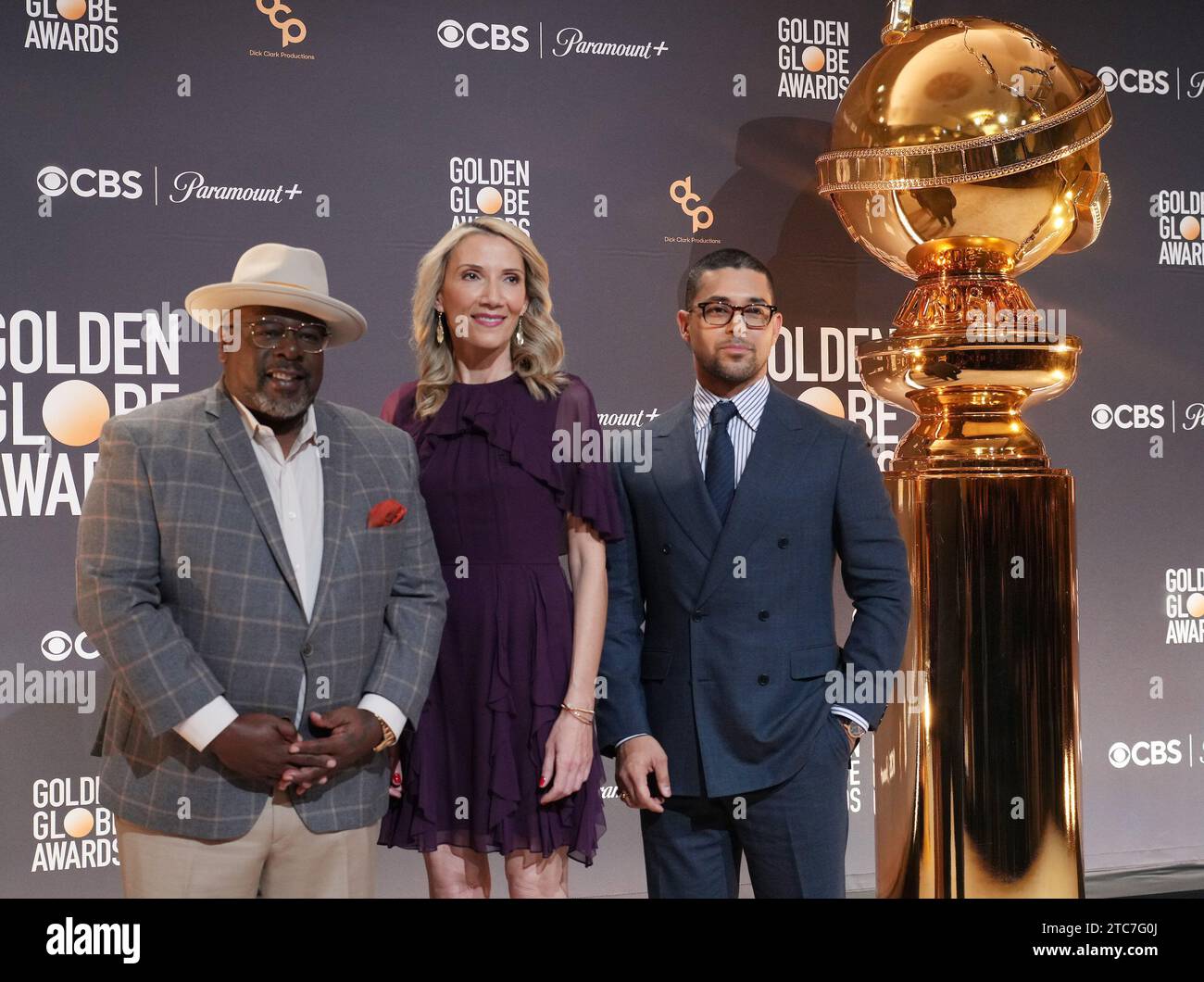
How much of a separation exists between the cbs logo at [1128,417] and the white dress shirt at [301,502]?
282 centimetres

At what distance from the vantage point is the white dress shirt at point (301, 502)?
7.44 ft

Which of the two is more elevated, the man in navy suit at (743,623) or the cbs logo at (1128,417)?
the cbs logo at (1128,417)

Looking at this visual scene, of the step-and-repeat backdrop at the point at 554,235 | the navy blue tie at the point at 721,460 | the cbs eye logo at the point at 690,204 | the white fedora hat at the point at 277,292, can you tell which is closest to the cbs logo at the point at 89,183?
the step-and-repeat backdrop at the point at 554,235

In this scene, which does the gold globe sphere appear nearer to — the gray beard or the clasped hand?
the gray beard

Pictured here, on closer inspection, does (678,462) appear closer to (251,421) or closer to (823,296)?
(251,421)

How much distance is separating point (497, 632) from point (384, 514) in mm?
350

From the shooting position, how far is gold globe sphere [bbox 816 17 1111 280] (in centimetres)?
278

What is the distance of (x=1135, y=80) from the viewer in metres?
4.07

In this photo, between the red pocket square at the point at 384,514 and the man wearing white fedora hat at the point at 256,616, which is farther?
the red pocket square at the point at 384,514

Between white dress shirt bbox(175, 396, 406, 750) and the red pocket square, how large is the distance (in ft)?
0.32

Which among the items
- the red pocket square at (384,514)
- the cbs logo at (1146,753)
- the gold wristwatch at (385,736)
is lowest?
the cbs logo at (1146,753)

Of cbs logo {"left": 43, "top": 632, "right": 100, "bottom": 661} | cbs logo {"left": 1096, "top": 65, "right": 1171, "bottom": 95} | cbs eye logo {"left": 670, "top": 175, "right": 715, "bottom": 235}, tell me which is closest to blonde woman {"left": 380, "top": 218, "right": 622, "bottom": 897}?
cbs eye logo {"left": 670, "top": 175, "right": 715, "bottom": 235}

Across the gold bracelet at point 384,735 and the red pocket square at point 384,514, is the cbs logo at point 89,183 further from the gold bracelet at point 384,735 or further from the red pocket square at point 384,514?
the gold bracelet at point 384,735
